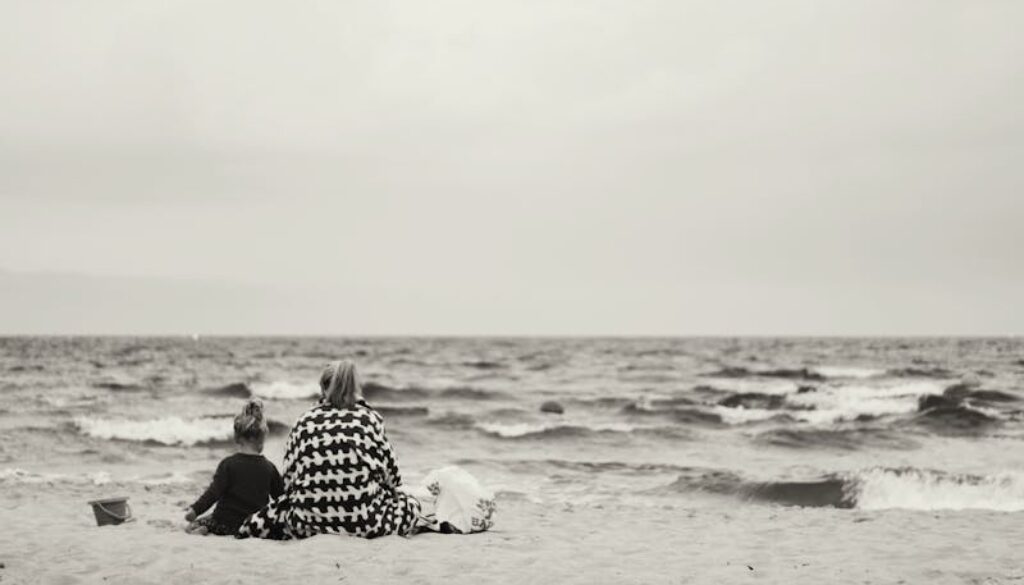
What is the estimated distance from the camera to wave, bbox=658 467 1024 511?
41.5 ft

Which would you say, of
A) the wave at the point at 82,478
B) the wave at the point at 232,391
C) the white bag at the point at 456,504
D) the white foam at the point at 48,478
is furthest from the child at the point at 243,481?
the wave at the point at 232,391

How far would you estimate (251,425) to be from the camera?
7637mm

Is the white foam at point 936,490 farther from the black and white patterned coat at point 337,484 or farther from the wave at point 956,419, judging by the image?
the wave at point 956,419

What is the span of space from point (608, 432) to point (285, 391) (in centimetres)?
1637

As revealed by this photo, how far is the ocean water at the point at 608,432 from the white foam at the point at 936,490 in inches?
1.4

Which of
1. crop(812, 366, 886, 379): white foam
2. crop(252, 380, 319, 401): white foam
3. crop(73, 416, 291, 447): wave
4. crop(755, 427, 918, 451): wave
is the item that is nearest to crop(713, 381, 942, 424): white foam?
crop(755, 427, 918, 451): wave

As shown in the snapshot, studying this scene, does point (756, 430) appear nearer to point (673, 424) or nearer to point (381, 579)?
point (673, 424)

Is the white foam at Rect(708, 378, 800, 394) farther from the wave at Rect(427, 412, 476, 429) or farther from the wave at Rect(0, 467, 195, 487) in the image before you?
the wave at Rect(0, 467, 195, 487)

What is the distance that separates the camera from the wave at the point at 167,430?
62.5ft

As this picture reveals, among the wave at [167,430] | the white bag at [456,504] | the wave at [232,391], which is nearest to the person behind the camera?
the white bag at [456,504]

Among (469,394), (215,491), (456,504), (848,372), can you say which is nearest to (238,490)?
(215,491)

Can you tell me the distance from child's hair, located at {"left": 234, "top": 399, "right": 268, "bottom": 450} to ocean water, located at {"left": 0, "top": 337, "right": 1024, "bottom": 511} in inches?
229

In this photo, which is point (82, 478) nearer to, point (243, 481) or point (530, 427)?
point (243, 481)

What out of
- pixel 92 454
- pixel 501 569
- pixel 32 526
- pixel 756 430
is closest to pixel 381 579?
pixel 501 569
